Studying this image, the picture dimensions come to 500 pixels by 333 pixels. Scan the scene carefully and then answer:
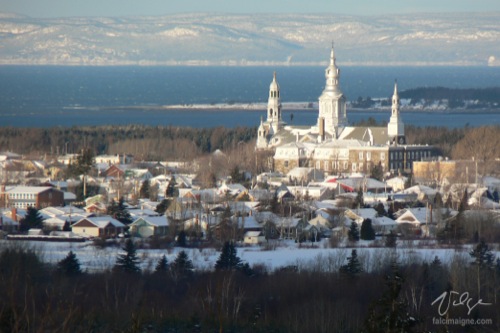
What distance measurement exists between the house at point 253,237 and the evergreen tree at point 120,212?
3400mm

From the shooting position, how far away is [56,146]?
68.1 meters

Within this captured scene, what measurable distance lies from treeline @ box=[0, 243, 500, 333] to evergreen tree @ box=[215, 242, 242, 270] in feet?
0.13

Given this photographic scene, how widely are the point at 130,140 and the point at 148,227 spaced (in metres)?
31.8

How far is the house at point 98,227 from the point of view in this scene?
37.4 metres

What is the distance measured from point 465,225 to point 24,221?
9.55 m

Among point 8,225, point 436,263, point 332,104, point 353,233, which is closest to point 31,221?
point 8,225

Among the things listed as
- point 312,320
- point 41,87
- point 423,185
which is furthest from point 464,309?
point 41,87

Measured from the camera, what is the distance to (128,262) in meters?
30.5

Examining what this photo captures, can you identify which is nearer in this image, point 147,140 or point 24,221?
point 24,221

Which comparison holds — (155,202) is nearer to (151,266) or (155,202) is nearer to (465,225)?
(465,225)

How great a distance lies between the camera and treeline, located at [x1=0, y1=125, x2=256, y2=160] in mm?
66312

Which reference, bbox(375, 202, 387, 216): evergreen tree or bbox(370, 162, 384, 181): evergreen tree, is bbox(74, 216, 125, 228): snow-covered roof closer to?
bbox(375, 202, 387, 216): evergreen tree

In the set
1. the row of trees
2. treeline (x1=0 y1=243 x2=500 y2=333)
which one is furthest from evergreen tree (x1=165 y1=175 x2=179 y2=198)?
treeline (x1=0 y1=243 x2=500 y2=333)

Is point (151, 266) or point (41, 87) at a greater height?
point (41, 87)
